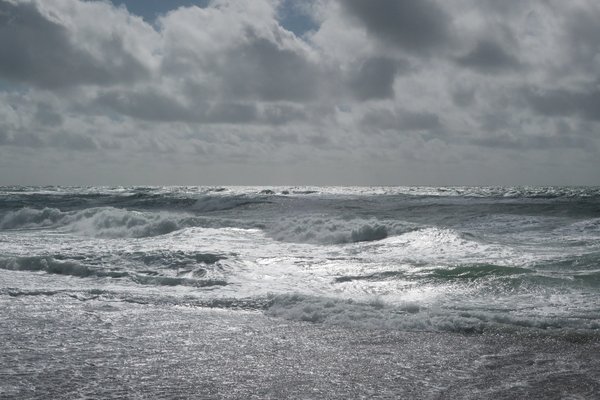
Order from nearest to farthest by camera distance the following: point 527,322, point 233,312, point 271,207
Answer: point 527,322 < point 233,312 < point 271,207

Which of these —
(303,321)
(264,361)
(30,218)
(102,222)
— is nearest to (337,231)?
(303,321)

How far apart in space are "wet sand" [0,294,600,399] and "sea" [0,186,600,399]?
0.07 ft

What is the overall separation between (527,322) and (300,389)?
3846 millimetres

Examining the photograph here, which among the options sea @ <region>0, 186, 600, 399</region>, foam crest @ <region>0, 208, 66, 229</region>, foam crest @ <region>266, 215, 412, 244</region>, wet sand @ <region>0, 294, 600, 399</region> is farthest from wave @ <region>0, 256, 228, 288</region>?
foam crest @ <region>0, 208, 66, 229</region>

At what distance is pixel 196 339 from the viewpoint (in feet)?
21.2

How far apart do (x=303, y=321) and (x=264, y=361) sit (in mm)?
1972

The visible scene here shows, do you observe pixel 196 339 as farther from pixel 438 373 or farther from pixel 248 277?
pixel 248 277

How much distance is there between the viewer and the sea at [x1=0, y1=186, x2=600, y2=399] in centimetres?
494

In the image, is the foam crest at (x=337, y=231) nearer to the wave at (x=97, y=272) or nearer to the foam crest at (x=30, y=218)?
the wave at (x=97, y=272)

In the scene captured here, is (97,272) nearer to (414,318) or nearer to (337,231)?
(414,318)

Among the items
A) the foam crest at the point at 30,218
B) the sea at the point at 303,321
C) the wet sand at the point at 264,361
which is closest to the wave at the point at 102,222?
the foam crest at the point at 30,218

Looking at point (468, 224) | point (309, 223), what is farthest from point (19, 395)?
point (468, 224)

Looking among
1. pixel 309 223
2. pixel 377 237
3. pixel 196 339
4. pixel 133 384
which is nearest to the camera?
pixel 133 384

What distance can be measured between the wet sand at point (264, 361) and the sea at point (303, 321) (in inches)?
0.9
